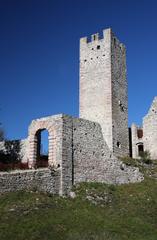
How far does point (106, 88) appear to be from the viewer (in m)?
33.8

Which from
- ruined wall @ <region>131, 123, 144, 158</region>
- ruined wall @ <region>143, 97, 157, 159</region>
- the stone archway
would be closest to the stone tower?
ruined wall @ <region>131, 123, 144, 158</region>

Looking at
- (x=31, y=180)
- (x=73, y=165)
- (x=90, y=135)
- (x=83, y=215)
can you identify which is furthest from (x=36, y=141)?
(x=83, y=215)

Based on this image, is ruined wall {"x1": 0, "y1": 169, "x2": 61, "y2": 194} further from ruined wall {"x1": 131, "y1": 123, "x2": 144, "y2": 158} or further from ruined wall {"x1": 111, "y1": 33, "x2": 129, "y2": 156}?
ruined wall {"x1": 131, "y1": 123, "x2": 144, "y2": 158}

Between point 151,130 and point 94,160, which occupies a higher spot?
point 151,130

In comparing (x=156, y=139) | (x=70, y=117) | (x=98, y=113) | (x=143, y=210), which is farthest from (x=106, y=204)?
(x=156, y=139)

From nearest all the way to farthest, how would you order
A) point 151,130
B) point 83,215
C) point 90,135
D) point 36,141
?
point 83,215
point 36,141
point 90,135
point 151,130

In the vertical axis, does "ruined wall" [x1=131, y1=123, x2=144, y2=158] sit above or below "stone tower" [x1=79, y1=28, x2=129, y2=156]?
below

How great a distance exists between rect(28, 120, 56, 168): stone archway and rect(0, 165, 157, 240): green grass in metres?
2.83

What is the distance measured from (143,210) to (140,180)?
6948mm

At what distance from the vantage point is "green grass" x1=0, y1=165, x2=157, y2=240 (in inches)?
723

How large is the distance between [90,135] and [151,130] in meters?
9.69

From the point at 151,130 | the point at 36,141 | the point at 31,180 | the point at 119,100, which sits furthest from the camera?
the point at 151,130

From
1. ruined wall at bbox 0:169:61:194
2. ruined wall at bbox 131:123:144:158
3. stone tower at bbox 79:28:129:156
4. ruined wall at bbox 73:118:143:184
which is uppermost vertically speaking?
stone tower at bbox 79:28:129:156

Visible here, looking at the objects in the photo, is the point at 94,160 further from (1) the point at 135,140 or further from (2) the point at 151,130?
(2) the point at 151,130
